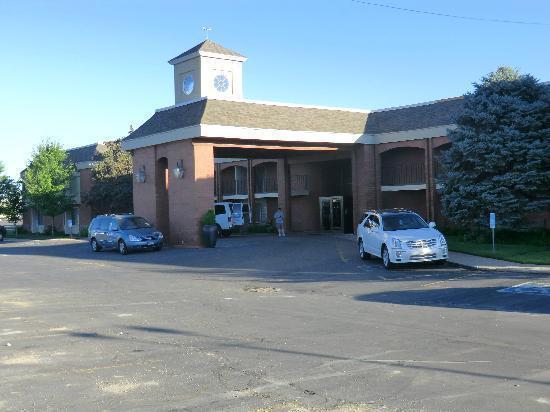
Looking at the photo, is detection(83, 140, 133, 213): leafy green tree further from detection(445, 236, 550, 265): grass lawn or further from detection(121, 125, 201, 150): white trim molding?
detection(445, 236, 550, 265): grass lawn

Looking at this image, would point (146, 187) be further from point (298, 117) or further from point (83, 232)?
point (83, 232)

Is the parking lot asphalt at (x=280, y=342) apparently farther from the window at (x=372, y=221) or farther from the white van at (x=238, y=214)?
the white van at (x=238, y=214)

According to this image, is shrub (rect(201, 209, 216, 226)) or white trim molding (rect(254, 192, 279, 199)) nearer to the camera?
shrub (rect(201, 209, 216, 226))

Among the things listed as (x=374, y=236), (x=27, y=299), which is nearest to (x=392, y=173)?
(x=374, y=236)

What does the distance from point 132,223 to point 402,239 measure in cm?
1445

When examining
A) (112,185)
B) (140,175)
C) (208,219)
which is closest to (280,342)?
(208,219)

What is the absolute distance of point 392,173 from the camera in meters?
34.9

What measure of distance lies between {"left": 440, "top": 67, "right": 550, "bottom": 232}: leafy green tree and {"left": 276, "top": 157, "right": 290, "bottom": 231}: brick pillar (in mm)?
13828

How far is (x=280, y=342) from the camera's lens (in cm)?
905

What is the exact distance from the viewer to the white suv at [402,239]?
18.7 m

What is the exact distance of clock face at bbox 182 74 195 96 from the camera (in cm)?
3783

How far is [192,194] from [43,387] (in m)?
22.3

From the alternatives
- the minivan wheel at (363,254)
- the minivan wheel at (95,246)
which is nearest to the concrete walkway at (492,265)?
the minivan wheel at (363,254)

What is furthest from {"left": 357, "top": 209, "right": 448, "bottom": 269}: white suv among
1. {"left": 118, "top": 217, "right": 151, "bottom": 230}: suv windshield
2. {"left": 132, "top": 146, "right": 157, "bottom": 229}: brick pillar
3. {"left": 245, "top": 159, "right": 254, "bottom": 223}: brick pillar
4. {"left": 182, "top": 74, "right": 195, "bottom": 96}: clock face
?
{"left": 245, "top": 159, "right": 254, "bottom": 223}: brick pillar
